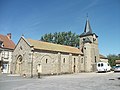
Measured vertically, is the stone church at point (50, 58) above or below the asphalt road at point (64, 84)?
above

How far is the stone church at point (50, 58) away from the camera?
112ft

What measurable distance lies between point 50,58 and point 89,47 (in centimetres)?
1514

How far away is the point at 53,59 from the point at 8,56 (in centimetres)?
1352

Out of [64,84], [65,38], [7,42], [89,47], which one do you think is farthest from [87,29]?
[64,84]

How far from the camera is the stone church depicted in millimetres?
34094

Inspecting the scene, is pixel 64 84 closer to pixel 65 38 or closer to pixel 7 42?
pixel 7 42

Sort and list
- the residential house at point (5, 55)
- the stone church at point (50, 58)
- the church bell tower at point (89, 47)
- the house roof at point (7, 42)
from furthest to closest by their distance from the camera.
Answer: the church bell tower at point (89, 47) < the house roof at point (7, 42) < the residential house at point (5, 55) < the stone church at point (50, 58)

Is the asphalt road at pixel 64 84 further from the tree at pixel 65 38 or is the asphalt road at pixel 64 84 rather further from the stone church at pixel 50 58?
the tree at pixel 65 38

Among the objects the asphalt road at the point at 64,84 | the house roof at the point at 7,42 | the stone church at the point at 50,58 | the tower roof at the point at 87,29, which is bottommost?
the asphalt road at the point at 64,84

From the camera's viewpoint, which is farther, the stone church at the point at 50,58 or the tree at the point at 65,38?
the tree at the point at 65,38

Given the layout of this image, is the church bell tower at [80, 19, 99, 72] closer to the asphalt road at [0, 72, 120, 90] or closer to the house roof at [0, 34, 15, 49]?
the house roof at [0, 34, 15, 49]

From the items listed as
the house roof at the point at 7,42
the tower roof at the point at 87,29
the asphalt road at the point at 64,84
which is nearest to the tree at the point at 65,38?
the tower roof at the point at 87,29

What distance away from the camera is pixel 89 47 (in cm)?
4822

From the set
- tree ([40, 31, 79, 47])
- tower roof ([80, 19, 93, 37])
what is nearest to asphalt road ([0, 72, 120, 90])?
tower roof ([80, 19, 93, 37])
